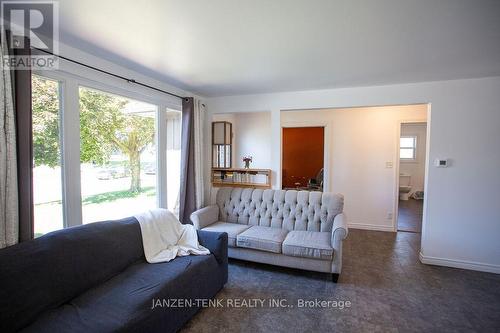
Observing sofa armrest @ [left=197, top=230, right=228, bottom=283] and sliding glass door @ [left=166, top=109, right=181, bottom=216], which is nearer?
sofa armrest @ [left=197, top=230, right=228, bottom=283]

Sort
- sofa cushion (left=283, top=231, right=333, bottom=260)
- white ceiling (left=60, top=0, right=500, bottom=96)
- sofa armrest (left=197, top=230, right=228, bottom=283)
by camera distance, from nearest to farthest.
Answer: white ceiling (left=60, top=0, right=500, bottom=96), sofa armrest (left=197, top=230, right=228, bottom=283), sofa cushion (left=283, top=231, right=333, bottom=260)

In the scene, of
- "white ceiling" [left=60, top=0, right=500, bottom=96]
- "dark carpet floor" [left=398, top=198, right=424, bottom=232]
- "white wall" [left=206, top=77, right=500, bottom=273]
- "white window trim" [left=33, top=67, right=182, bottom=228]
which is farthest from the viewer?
"dark carpet floor" [left=398, top=198, right=424, bottom=232]

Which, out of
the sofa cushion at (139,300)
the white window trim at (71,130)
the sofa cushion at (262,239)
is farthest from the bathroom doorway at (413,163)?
the white window trim at (71,130)

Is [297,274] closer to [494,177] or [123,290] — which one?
[123,290]

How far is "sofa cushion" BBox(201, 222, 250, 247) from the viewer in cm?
295

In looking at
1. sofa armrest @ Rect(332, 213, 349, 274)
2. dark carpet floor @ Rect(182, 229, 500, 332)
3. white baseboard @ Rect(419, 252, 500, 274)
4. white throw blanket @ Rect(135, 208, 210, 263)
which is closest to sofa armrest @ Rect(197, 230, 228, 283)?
white throw blanket @ Rect(135, 208, 210, 263)

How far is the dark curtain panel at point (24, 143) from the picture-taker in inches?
66.1

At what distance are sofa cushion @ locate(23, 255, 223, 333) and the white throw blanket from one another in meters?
0.09

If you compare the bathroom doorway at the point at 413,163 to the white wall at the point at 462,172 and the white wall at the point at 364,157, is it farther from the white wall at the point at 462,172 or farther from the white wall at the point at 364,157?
the white wall at the point at 462,172

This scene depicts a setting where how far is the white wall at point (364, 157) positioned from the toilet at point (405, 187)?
337 cm

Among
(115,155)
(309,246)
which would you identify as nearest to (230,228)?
(309,246)

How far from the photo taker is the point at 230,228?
3.16m

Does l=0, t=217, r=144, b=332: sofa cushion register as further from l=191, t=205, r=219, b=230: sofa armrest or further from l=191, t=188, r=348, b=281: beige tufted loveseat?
l=191, t=188, r=348, b=281: beige tufted loveseat

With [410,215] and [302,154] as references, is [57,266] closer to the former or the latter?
[302,154]
